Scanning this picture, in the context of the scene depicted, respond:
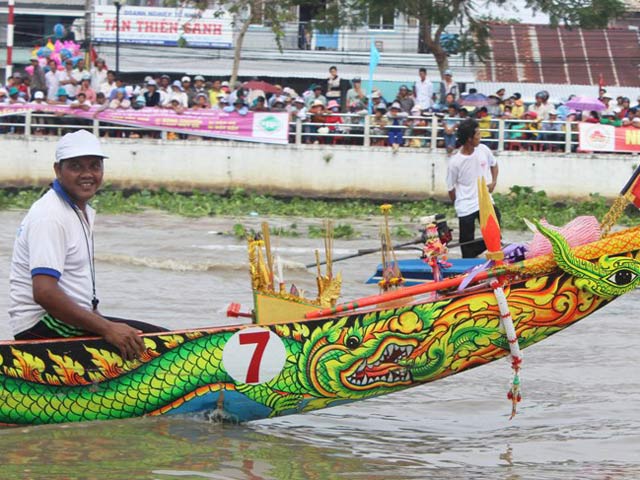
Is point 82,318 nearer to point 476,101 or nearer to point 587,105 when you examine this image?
point 476,101

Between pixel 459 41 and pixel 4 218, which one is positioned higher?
pixel 459 41

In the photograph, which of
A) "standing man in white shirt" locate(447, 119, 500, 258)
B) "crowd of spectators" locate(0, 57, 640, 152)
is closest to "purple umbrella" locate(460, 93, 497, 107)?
"crowd of spectators" locate(0, 57, 640, 152)

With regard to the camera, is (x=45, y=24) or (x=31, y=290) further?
(x=45, y=24)

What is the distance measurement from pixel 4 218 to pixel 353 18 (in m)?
11.4

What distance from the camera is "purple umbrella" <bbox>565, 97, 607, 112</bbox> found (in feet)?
73.3

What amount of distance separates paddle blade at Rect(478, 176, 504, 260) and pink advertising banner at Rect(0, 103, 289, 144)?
52.0 ft

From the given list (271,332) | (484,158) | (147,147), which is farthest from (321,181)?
(271,332)

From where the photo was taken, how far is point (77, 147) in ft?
18.8

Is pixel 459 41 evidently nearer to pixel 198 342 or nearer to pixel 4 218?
pixel 4 218

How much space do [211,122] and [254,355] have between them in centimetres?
1601

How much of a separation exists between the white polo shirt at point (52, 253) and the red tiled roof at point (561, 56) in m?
29.9

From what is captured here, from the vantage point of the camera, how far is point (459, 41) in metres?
26.6

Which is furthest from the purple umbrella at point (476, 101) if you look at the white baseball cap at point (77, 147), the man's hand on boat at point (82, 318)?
the white baseball cap at point (77, 147)

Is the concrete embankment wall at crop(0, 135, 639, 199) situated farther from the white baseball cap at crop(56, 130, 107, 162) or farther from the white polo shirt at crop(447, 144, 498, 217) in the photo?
the white baseball cap at crop(56, 130, 107, 162)
